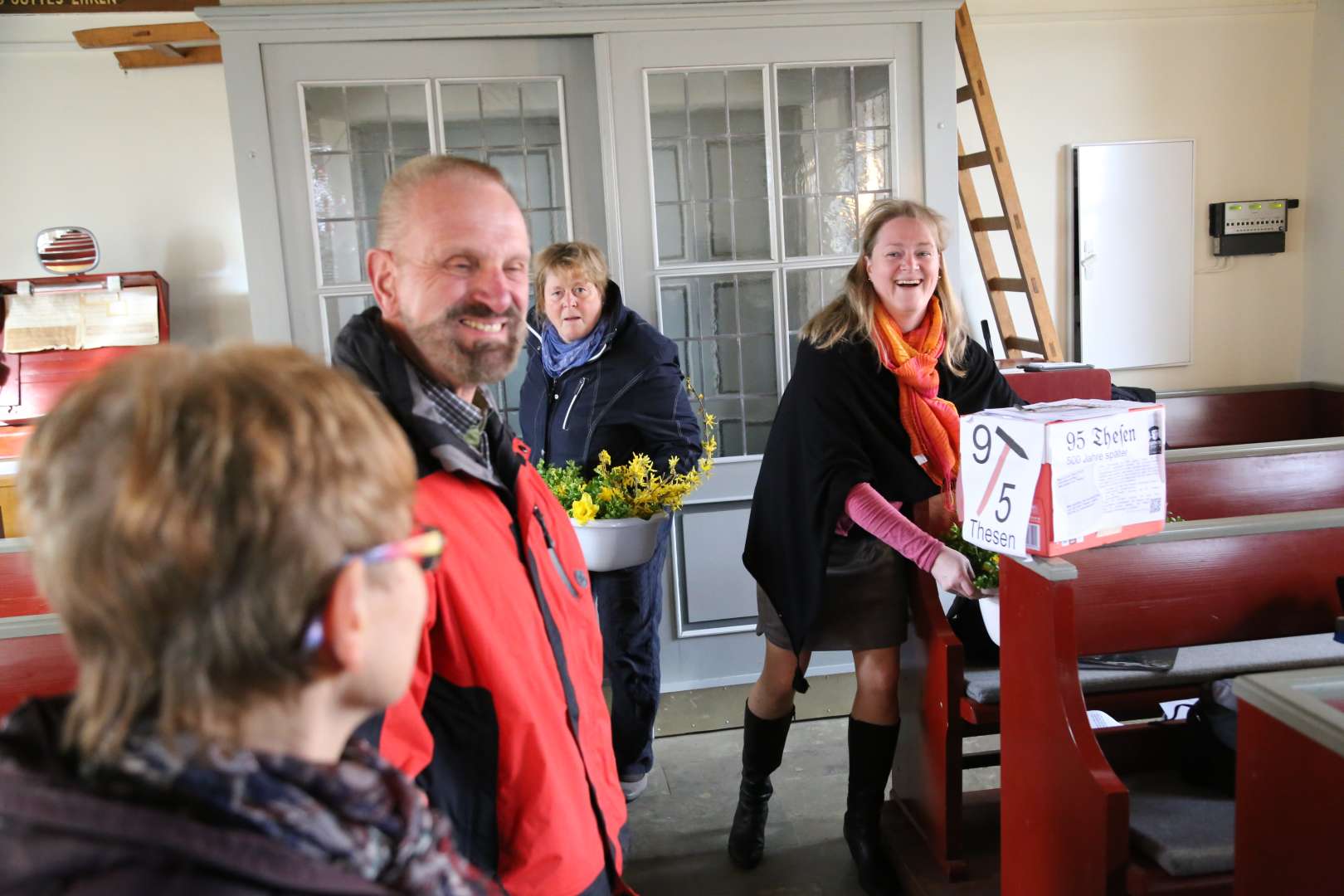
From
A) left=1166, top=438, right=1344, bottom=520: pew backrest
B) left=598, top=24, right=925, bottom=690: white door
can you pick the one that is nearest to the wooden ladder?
left=598, top=24, right=925, bottom=690: white door

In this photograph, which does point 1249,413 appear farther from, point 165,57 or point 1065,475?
point 165,57

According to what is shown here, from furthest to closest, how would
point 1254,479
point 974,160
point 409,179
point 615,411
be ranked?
point 974,160 < point 615,411 < point 1254,479 < point 409,179

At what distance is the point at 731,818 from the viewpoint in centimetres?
281

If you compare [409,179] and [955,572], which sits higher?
[409,179]

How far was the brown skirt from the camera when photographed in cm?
234

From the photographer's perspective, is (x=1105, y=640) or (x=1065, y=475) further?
(x=1105, y=640)

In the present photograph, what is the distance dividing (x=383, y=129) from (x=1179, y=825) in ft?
10.0

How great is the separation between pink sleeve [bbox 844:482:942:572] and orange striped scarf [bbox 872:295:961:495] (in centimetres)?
15

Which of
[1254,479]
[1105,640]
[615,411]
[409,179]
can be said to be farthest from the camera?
[615,411]

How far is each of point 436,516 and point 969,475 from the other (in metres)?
1.03

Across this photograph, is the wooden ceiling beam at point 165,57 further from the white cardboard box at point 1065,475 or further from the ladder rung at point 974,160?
the white cardboard box at point 1065,475

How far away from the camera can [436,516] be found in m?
1.11

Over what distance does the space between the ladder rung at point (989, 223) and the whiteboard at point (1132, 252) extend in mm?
616

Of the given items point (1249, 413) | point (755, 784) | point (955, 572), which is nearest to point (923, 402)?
point (955, 572)
